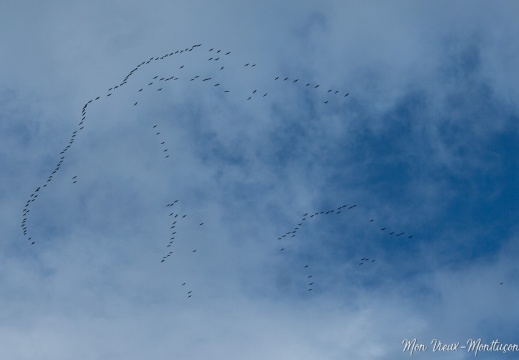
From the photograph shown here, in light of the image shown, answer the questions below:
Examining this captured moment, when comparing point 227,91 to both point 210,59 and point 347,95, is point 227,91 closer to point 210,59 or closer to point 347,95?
point 210,59

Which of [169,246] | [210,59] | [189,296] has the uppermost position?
[210,59]

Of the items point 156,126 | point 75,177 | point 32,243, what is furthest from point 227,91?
point 32,243

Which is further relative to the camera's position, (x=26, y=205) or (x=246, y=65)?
(x=26, y=205)

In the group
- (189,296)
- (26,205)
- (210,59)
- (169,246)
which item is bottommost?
(189,296)

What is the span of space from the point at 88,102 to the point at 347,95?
61.4 metres

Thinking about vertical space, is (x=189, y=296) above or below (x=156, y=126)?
below

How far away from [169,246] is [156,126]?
97.8 ft

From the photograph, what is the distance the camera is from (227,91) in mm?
169375

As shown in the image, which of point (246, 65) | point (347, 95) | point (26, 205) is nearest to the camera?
point (246, 65)

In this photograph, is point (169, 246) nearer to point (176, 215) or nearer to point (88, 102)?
point (176, 215)

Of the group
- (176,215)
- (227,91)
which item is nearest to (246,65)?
(227,91)

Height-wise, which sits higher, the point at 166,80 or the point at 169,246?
the point at 166,80

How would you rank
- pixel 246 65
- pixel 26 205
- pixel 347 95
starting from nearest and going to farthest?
pixel 246 65
pixel 347 95
pixel 26 205

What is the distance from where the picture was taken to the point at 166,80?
6629 inches
